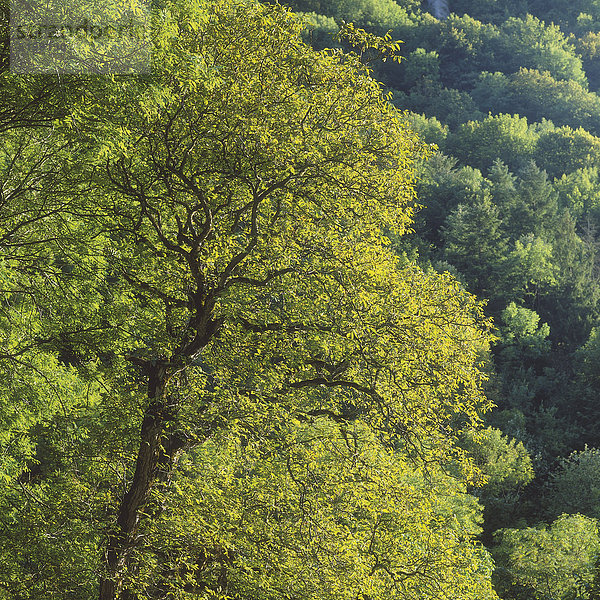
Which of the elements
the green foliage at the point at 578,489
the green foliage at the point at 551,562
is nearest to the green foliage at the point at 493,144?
the green foliage at the point at 578,489

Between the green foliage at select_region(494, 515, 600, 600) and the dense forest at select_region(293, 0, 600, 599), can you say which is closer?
the green foliage at select_region(494, 515, 600, 600)

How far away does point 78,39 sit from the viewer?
6664mm

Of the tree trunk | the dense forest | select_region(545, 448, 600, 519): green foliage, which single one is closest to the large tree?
the tree trunk

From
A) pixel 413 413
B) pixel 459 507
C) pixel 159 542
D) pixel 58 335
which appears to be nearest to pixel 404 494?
pixel 413 413

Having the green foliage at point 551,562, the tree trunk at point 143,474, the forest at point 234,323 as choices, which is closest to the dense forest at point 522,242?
the green foliage at point 551,562

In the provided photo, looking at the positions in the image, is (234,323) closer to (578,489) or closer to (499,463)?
(499,463)

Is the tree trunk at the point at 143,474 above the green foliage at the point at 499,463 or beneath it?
beneath

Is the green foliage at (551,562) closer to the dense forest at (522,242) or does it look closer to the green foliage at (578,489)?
the dense forest at (522,242)

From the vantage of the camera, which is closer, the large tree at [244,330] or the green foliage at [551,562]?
the large tree at [244,330]

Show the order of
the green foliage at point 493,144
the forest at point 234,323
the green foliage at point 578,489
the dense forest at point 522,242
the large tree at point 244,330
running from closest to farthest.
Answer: the forest at point 234,323, the large tree at point 244,330, the green foliage at point 578,489, the dense forest at point 522,242, the green foliage at point 493,144

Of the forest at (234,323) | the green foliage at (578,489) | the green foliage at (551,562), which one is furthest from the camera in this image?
the green foliage at (578,489)

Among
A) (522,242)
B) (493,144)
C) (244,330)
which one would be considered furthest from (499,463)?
(493,144)

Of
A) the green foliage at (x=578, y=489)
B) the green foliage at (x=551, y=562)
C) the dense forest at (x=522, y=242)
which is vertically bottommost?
the green foliage at (x=551, y=562)

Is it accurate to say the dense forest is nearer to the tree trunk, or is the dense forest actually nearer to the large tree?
the large tree
